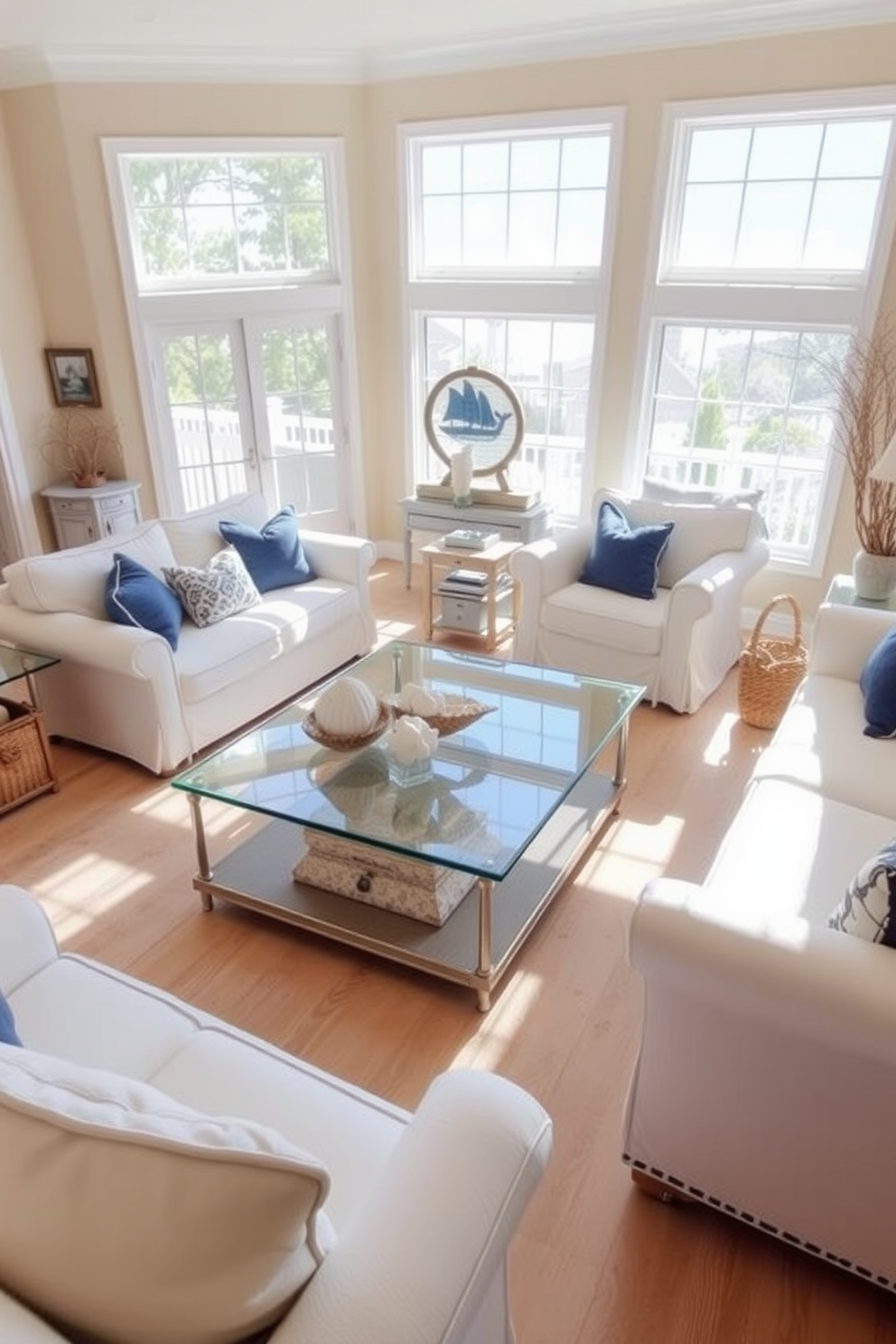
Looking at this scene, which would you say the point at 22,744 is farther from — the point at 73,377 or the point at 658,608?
the point at 658,608

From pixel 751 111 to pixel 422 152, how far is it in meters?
1.82

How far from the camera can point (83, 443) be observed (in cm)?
473

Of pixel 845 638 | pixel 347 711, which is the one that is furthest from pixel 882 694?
pixel 347 711

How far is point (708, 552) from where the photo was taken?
12.8ft

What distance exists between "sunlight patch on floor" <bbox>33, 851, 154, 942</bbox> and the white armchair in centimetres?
203

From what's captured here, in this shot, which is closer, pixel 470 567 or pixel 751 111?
pixel 751 111

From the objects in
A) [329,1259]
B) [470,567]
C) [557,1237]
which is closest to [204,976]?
[557,1237]

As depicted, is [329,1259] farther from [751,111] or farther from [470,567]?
[751,111]

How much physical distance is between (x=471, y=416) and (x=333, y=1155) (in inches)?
158

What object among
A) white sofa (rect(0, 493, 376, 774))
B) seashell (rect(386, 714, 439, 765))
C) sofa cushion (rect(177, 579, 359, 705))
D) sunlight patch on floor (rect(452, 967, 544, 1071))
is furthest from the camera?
sofa cushion (rect(177, 579, 359, 705))

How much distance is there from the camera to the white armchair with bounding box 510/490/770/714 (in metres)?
3.66

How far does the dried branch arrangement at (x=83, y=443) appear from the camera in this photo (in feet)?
15.4

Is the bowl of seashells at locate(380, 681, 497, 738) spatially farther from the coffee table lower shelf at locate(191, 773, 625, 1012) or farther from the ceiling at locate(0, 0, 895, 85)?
the ceiling at locate(0, 0, 895, 85)

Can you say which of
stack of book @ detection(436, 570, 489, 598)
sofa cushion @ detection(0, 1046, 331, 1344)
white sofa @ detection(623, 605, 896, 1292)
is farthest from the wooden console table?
sofa cushion @ detection(0, 1046, 331, 1344)
